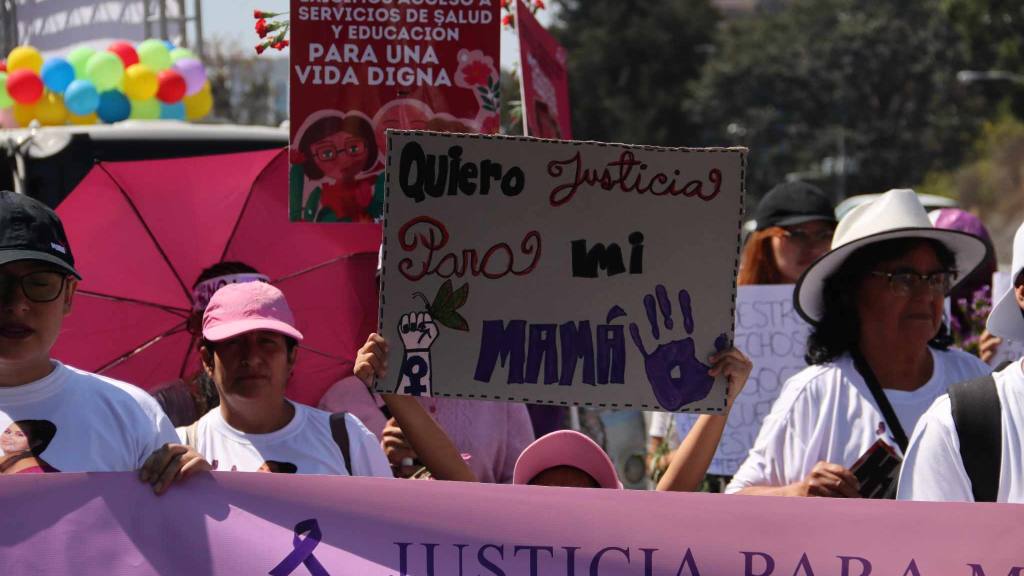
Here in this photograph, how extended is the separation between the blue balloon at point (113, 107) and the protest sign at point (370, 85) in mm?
4212

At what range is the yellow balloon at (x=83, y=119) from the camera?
8.69 metres

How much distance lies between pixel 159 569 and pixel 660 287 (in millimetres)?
1234

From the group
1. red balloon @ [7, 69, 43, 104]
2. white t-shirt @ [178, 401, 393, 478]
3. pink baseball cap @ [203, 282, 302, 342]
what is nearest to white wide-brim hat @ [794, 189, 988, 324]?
white t-shirt @ [178, 401, 393, 478]

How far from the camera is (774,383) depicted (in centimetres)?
568

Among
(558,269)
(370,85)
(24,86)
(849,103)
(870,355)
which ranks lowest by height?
(870,355)

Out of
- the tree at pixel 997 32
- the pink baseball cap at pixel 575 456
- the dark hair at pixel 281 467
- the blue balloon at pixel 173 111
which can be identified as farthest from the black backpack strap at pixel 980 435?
the tree at pixel 997 32

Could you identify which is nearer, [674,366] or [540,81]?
[674,366]

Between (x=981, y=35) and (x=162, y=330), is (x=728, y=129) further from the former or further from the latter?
(x=162, y=330)

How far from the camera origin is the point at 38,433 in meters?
3.31

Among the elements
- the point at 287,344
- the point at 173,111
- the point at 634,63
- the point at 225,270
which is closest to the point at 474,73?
the point at 225,270

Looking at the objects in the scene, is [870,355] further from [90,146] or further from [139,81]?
[139,81]

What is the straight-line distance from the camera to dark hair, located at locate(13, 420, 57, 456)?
3.29 m

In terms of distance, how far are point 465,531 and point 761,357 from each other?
2.52 m

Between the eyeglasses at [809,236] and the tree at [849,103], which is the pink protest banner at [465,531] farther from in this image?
the tree at [849,103]
